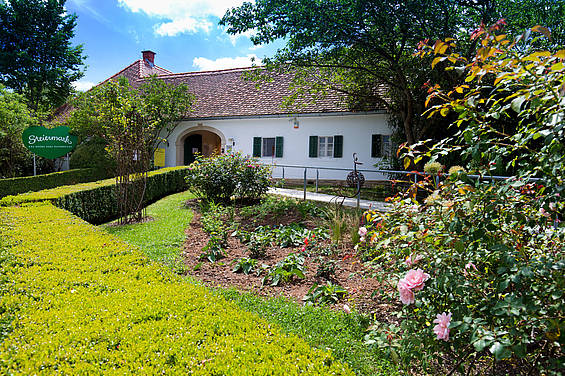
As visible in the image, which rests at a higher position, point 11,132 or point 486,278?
point 11,132

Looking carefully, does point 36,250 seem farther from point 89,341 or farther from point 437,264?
point 437,264

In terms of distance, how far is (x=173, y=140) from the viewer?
20641 millimetres

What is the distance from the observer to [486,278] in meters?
2.17

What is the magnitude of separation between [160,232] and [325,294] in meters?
4.45

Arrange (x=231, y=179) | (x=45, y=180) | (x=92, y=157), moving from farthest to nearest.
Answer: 1. (x=92, y=157)
2. (x=45, y=180)
3. (x=231, y=179)

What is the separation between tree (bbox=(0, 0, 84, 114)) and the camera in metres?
24.7

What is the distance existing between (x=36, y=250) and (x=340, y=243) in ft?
13.7

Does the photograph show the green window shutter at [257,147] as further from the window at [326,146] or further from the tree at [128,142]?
the tree at [128,142]

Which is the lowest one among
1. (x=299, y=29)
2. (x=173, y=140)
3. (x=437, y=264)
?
(x=437, y=264)

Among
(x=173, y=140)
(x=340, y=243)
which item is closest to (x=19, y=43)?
(x=173, y=140)

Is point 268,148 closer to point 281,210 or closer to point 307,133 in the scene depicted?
point 307,133

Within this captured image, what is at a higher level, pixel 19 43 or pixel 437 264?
pixel 19 43

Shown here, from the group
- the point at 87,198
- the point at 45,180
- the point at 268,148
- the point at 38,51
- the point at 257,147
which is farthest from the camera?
the point at 38,51

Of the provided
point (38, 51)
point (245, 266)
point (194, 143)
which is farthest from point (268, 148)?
point (38, 51)
